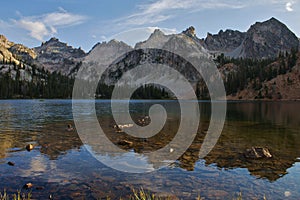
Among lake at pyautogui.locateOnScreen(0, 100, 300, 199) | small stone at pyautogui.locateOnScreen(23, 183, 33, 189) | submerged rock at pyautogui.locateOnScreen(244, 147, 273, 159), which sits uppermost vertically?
submerged rock at pyautogui.locateOnScreen(244, 147, 273, 159)

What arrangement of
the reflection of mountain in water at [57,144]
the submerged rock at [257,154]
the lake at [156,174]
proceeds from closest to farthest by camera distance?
the lake at [156,174], the submerged rock at [257,154], the reflection of mountain in water at [57,144]

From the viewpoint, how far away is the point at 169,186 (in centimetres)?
1518

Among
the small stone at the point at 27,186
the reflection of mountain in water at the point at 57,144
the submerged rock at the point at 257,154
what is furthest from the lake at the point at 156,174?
the submerged rock at the point at 257,154

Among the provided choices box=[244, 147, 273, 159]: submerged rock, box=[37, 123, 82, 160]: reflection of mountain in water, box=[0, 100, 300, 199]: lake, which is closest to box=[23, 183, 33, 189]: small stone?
box=[0, 100, 300, 199]: lake

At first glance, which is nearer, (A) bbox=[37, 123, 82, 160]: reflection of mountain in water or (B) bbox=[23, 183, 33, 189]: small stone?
(B) bbox=[23, 183, 33, 189]: small stone

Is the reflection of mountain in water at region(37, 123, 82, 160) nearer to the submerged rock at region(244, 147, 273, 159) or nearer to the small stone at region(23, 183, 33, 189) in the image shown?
the small stone at region(23, 183, 33, 189)

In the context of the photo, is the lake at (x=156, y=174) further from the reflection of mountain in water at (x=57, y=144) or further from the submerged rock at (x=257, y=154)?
the submerged rock at (x=257, y=154)

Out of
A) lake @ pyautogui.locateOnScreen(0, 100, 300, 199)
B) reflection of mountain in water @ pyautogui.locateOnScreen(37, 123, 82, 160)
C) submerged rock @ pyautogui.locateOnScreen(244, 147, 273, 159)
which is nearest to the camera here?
lake @ pyautogui.locateOnScreen(0, 100, 300, 199)

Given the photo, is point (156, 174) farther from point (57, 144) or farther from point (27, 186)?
point (57, 144)

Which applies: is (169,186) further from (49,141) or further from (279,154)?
(49,141)

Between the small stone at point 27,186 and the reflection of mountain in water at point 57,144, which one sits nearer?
the small stone at point 27,186

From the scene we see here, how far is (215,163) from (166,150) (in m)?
6.19

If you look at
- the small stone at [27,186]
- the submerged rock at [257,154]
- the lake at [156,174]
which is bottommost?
the lake at [156,174]

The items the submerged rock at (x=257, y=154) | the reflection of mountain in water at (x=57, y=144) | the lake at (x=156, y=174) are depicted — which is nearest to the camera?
the lake at (x=156, y=174)
